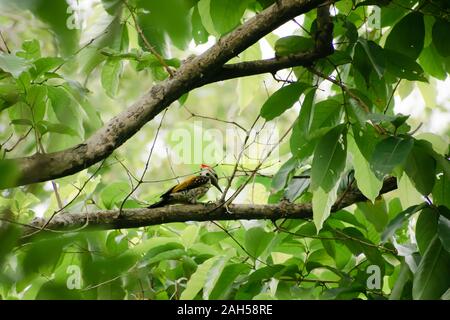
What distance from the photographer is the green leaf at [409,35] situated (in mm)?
2203

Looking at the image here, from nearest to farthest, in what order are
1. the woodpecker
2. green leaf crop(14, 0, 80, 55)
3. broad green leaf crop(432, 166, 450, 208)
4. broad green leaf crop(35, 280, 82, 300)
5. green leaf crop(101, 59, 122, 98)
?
green leaf crop(14, 0, 80, 55), broad green leaf crop(35, 280, 82, 300), broad green leaf crop(432, 166, 450, 208), green leaf crop(101, 59, 122, 98), the woodpecker

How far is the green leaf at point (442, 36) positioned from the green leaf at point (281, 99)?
0.50 meters

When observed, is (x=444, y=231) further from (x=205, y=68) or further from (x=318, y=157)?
(x=205, y=68)

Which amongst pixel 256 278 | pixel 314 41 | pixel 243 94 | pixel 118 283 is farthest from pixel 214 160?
pixel 118 283

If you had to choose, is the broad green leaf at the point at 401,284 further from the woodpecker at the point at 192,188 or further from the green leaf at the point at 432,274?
the woodpecker at the point at 192,188

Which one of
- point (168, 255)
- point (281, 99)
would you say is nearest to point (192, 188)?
point (168, 255)

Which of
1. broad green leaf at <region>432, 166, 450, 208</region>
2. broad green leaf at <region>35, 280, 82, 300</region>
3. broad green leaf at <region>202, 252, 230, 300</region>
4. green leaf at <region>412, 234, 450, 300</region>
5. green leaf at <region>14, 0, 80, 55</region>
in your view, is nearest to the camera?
green leaf at <region>14, 0, 80, 55</region>

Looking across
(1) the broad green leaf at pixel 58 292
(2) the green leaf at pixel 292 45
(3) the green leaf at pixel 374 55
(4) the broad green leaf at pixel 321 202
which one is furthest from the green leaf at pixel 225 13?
(1) the broad green leaf at pixel 58 292

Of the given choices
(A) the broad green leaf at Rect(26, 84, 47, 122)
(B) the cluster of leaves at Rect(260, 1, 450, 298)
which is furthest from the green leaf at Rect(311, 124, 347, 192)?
(A) the broad green leaf at Rect(26, 84, 47, 122)

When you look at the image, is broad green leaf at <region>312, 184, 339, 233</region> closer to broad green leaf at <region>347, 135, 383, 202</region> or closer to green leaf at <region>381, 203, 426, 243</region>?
broad green leaf at <region>347, 135, 383, 202</region>

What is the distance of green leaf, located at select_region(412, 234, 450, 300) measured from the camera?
5.94 feet

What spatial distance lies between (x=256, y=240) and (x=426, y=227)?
77 centimetres
